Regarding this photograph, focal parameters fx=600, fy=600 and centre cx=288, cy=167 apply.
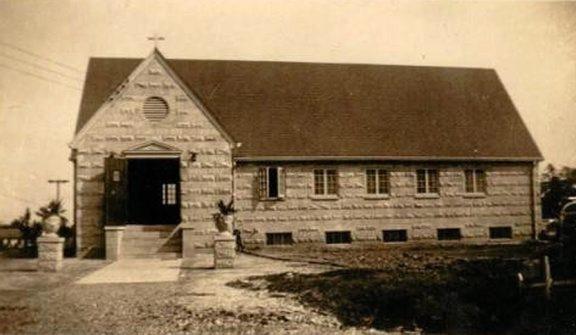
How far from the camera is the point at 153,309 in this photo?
10.4 metres

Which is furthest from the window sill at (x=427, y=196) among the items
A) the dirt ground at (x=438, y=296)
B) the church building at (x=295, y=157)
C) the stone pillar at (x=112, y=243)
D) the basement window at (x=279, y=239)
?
the stone pillar at (x=112, y=243)

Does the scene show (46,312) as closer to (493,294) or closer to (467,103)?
(493,294)

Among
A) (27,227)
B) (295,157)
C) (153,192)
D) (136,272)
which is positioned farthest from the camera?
(153,192)

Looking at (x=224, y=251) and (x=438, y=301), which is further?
(x=224, y=251)

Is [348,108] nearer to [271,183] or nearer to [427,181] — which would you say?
[427,181]

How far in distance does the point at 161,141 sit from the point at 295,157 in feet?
17.6

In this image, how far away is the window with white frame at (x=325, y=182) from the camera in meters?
24.0

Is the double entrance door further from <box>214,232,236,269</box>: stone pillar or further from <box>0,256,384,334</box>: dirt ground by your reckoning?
<box>0,256,384,334</box>: dirt ground

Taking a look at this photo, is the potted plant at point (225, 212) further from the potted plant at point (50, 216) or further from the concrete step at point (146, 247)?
the potted plant at point (50, 216)

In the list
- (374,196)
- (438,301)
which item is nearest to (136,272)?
(438,301)

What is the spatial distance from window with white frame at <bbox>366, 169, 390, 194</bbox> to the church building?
4 cm

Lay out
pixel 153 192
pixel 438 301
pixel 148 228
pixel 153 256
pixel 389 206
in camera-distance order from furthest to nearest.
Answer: pixel 153 192 < pixel 389 206 < pixel 148 228 < pixel 153 256 < pixel 438 301

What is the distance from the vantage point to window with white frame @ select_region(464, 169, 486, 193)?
25.3m

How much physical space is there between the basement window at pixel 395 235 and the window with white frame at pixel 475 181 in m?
3.38
